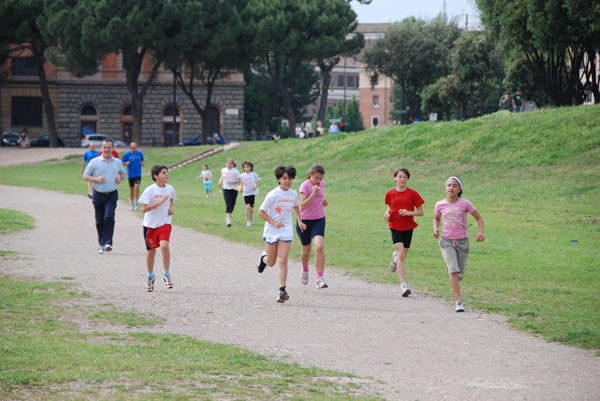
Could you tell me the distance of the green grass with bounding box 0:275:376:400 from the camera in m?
5.43

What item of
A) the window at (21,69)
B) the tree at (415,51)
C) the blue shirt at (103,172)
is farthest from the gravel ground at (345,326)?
the window at (21,69)

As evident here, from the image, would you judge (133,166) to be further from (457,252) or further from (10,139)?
(10,139)

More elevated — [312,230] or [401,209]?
[401,209]

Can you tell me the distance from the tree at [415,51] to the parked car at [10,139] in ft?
98.0

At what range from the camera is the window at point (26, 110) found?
224 ft

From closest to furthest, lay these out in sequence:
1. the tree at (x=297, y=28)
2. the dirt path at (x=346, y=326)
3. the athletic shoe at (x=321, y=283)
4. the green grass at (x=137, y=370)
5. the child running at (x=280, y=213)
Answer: the green grass at (x=137, y=370) < the dirt path at (x=346, y=326) < the child running at (x=280, y=213) < the athletic shoe at (x=321, y=283) < the tree at (x=297, y=28)

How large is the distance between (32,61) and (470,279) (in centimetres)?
5535

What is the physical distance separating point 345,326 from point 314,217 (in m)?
2.77

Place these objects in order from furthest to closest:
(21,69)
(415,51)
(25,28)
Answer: (21,69) < (415,51) < (25,28)

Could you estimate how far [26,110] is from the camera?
224 feet

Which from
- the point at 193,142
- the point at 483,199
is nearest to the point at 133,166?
the point at 483,199

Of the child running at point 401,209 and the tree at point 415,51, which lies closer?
the child running at point 401,209

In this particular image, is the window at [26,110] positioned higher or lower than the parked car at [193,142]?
higher

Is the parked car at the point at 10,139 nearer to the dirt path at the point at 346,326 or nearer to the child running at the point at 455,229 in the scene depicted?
the dirt path at the point at 346,326
